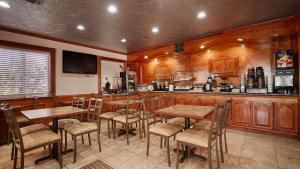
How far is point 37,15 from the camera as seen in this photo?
2953 mm

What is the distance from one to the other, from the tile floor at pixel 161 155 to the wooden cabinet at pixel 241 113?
51 centimetres

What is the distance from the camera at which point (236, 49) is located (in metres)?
4.38

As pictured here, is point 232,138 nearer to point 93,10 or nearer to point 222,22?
point 222,22

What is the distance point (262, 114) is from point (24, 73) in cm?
583

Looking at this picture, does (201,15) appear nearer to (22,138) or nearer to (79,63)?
(22,138)

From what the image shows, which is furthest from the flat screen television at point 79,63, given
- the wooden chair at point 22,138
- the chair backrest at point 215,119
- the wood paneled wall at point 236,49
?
the chair backrest at point 215,119

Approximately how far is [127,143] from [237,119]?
2743 millimetres

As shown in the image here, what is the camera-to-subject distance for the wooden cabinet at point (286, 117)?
310 cm

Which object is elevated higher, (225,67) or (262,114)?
(225,67)

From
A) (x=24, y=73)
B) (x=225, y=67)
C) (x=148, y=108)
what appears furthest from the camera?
(x=225, y=67)

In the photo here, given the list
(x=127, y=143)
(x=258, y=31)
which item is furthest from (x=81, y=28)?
(x=258, y=31)

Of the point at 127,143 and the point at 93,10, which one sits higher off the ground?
the point at 93,10

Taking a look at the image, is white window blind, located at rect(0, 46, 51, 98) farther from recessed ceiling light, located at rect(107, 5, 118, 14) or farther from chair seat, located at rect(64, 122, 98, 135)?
recessed ceiling light, located at rect(107, 5, 118, 14)

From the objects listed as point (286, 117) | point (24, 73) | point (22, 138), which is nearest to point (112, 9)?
point (22, 138)
